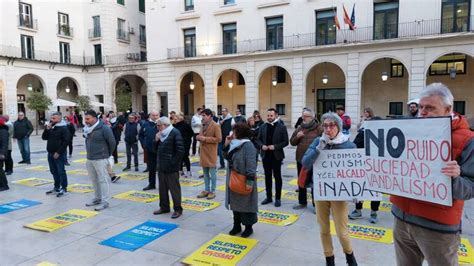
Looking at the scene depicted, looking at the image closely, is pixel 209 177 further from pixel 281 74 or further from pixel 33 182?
pixel 281 74

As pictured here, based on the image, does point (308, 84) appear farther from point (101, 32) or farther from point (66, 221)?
point (66, 221)

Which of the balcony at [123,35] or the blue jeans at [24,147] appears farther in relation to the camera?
the balcony at [123,35]

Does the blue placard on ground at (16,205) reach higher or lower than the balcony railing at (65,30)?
lower

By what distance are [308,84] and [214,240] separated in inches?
865

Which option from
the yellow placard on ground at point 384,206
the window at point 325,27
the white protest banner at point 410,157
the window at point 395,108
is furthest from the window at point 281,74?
the white protest banner at point 410,157

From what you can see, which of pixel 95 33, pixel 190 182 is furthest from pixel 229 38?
pixel 190 182

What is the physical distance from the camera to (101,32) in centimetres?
3125

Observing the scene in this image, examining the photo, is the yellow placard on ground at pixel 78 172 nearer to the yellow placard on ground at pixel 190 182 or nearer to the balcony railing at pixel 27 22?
the yellow placard on ground at pixel 190 182

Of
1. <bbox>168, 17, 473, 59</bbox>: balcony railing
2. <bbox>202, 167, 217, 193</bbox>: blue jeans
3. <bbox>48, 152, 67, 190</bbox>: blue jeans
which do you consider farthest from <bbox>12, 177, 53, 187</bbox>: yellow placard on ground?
<bbox>168, 17, 473, 59</bbox>: balcony railing

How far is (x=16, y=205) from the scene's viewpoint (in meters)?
6.83

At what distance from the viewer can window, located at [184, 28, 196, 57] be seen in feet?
86.4

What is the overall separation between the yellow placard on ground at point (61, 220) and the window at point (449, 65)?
71.8ft

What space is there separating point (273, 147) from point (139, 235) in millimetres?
2820

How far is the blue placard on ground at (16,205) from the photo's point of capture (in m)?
6.55
